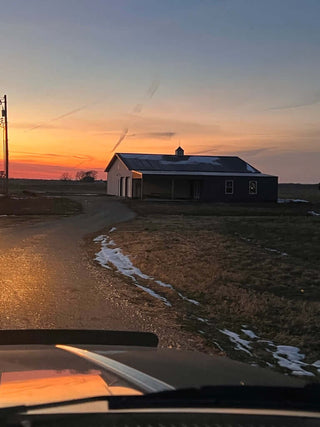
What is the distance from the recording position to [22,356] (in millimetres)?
3076

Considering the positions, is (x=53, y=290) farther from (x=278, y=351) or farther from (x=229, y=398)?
(x=229, y=398)

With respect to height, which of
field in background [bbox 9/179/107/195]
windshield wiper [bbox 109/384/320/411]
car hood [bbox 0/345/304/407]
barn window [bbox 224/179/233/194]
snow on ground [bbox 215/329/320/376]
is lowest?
snow on ground [bbox 215/329/320/376]

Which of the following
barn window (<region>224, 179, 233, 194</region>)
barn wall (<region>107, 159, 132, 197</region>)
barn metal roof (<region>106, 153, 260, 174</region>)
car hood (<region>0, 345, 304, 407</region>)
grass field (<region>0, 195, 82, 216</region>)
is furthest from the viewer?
barn wall (<region>107, 159, 132, 197</region>)

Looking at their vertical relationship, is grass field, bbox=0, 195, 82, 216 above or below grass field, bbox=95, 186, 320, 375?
above

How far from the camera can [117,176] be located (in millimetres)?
52750

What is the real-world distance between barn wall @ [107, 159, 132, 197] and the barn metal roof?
94 cm

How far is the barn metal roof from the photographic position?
48094mm

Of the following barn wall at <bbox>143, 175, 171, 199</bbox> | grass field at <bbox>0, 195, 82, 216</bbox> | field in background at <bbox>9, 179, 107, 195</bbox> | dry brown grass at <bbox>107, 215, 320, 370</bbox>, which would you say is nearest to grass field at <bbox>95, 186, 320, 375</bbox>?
dry brown grass at <bbox>107, 215, 320, 370</bbox>

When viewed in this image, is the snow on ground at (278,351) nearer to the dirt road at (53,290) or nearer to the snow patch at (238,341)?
the snow patch at (238,341)

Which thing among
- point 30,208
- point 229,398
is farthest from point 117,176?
point 229,398

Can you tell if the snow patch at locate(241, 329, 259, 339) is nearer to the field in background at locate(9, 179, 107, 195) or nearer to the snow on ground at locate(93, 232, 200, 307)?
the snow on ground at locate(93, 232, 200, 307)

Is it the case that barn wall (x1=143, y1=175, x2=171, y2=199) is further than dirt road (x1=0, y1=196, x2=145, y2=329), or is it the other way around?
barn wall (x1=143, y1=175, x2=171, y2=199)

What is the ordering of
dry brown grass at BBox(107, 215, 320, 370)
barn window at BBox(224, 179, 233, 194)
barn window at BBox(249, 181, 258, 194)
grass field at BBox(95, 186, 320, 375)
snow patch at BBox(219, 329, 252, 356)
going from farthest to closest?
barn window at BBox(249, 181, 258, 194) < barn window at BBox(224, 179, 233, 194) < dry brown grass at BBox(107, 215, 320, 370) < grass field at BBox(95, 186, 320, 375) < snow patch at BBox(219, 329, 252, 356)

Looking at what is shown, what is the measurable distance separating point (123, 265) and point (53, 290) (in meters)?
3.75
